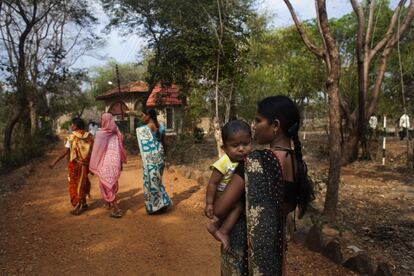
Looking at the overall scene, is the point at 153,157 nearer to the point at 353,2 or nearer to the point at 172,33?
the point at 353,2

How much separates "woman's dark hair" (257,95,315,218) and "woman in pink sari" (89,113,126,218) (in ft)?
16.8

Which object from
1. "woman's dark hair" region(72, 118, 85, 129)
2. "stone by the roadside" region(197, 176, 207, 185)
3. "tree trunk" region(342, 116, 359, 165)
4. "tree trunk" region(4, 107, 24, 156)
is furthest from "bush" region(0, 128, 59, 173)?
"tree trunk" region(342, 116, 359, 165)

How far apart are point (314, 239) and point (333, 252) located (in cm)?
43

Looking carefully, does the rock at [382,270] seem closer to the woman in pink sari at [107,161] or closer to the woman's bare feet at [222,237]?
the woman's bare feet at [222,237]

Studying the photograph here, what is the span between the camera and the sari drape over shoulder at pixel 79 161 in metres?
7.04

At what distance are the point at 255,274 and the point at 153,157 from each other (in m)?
4.93

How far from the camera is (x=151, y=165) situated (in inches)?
270

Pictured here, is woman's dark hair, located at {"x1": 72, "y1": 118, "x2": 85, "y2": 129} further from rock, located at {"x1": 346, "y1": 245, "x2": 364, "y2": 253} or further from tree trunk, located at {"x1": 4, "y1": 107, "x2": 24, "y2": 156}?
tree trunk, located at {"x1": 4, "y1": 107, "x2": 24, "y2": 156}

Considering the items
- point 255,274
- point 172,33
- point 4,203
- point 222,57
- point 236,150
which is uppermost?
point 172,33

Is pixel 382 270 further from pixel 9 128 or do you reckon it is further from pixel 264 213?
pixel 9 128

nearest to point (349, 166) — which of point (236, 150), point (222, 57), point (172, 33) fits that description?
point (222, 57)

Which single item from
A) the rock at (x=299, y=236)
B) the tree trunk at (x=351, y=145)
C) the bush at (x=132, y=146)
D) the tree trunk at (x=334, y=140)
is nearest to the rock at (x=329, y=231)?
the rock at (x=299, y=236)

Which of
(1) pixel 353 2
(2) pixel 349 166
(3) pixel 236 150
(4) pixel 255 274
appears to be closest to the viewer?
(4) pixel 255 274

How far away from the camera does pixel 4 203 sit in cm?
853
